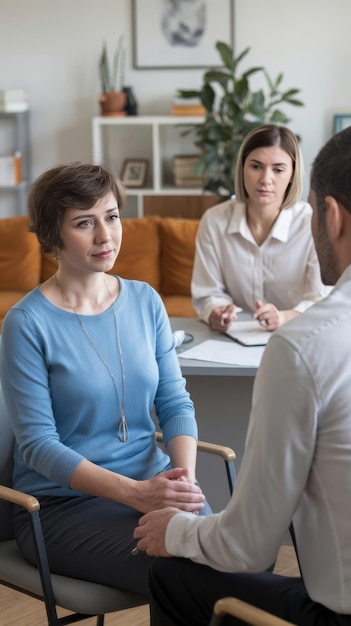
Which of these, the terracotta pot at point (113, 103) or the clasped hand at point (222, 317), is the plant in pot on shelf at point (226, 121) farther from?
the clasped hand at point (222, 317)

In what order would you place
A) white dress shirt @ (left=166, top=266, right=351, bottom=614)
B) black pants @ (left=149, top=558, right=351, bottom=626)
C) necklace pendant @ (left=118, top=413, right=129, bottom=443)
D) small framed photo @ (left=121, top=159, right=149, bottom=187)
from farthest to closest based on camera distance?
small framed photo @ (left=121, top=159, right=149, bottom=187), necklace pendant @ (left=118, top=413, right=129, bottom=443), black pants @ (left=149, top=558, right=351, bottom=626), white dress shirt @ (left=166, top=266, right=351, bottom=614)

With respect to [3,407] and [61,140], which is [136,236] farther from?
[3,407]

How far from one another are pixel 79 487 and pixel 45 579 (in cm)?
20

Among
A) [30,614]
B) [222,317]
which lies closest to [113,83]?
[222,317]

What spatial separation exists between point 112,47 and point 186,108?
84 cm

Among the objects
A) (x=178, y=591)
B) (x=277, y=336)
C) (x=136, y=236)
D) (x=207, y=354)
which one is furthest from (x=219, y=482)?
(x=136, y=236)

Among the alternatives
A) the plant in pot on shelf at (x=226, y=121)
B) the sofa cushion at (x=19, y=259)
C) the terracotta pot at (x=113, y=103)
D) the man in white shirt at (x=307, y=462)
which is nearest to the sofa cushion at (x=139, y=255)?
the sofa cushion at (x=19, y=259)

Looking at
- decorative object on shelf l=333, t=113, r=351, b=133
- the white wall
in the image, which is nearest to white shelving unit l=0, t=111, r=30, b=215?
the white wall

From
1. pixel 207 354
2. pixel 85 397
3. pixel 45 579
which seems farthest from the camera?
pixel 207 354

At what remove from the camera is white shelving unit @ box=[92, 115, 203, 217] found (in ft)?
23.5

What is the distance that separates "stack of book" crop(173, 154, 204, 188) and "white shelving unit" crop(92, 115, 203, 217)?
0.06 m

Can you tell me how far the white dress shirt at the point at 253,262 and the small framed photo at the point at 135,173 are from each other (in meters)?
3.72

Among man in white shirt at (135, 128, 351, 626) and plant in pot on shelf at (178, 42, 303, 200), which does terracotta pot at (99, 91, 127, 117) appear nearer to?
plant in pot on shelf at (178, 42, 303, 200)

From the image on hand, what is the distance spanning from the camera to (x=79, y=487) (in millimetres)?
2029
